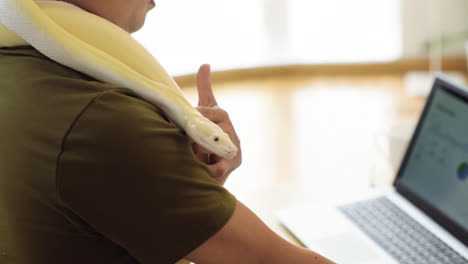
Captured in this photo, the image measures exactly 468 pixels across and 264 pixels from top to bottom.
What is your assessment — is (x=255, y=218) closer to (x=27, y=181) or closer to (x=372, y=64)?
(x=27, y=181)

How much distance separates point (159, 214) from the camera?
0.73m

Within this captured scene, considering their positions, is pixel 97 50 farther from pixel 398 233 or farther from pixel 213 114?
pixel 398 233

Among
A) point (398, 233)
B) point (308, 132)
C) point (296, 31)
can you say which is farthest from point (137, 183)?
point (296, 31)

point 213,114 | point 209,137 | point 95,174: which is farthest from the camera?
point 213,114

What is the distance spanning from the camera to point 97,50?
0.79m

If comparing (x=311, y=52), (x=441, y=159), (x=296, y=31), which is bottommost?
(x=311, y=52)

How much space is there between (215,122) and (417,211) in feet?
1.78

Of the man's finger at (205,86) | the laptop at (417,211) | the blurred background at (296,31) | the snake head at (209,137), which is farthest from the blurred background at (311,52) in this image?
the snake head at (209,137)

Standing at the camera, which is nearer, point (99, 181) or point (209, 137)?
point (99, 181)

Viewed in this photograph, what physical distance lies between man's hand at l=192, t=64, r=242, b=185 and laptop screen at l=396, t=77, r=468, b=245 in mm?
483

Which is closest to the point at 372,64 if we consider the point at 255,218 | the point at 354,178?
the point at 354,178

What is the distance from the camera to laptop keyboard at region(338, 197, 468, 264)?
117 centimetres

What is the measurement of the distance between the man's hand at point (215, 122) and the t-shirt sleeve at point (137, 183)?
0.14 m

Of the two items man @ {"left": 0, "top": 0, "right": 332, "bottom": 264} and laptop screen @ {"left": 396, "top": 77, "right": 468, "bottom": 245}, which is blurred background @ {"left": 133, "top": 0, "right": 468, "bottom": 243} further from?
man @ {"left": 0, "top": 0, "right": 332, "bottom": 264}
